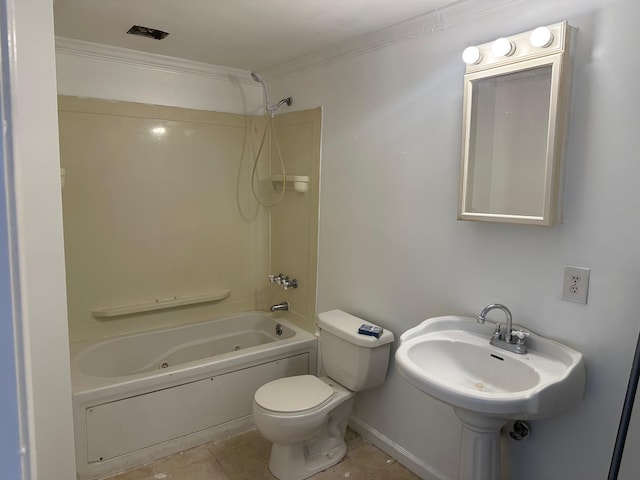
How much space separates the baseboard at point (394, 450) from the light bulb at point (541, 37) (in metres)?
1.96

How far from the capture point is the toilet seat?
219 centimetres

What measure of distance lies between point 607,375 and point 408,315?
0.95 metres

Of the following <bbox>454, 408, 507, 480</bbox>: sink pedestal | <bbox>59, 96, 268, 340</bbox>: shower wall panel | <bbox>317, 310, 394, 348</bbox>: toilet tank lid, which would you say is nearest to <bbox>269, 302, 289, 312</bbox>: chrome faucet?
<bbox>59, 96, 268, 340</bbox>: shower wall panel

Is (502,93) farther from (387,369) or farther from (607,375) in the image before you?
(387,369)

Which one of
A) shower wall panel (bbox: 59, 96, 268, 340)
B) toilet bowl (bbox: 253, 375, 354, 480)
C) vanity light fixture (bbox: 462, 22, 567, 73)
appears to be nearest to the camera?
vanity light fixture (bbox: 462, 22, 567, 73)

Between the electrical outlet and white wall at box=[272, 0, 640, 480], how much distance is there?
0.02 m

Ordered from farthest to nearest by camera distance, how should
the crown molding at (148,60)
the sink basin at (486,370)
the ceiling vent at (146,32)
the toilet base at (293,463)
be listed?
the crown molding at (148,60), the ceiling vent at (146,32), the toilet base at (293,463), the sink basin at (486,370)

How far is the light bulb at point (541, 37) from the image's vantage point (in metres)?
1.58

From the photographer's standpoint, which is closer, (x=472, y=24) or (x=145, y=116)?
(x=472, y=24)

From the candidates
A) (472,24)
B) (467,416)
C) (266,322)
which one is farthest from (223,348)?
(472,24)

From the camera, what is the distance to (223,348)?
3.32 meters

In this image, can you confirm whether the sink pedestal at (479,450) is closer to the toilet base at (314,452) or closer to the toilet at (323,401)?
the toilet at (323,401)

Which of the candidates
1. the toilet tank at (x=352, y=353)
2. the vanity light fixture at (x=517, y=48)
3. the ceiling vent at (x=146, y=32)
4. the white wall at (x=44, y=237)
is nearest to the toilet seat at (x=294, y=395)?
the toilet tank at (x=352, y=353)

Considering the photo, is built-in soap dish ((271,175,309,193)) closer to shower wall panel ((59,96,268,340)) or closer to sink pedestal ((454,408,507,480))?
shower wall panel ((59,96,268,340))
